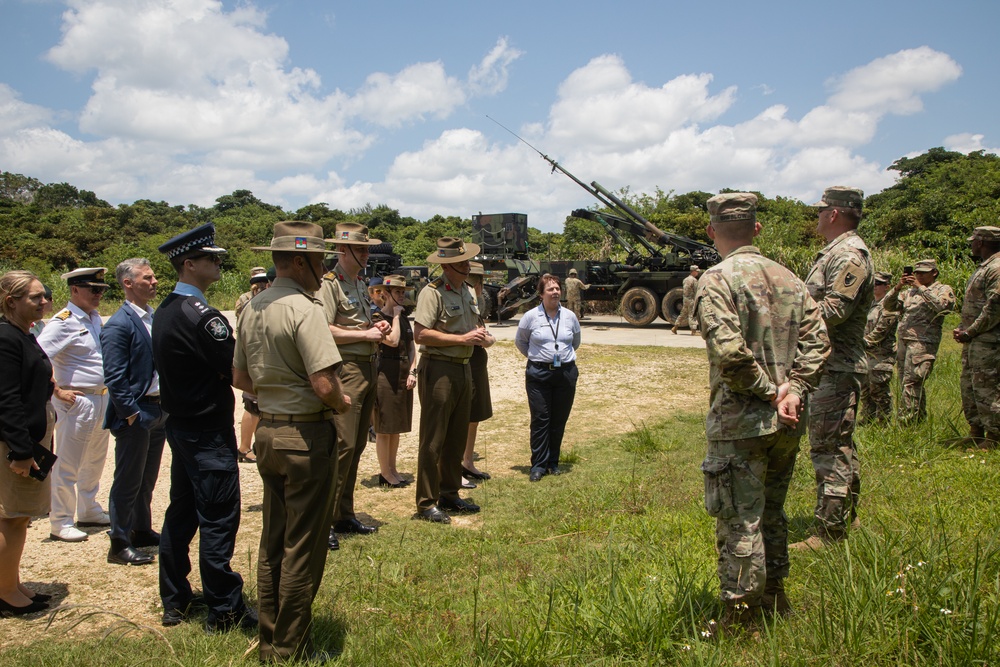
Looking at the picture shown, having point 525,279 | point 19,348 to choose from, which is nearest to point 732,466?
point 19,348

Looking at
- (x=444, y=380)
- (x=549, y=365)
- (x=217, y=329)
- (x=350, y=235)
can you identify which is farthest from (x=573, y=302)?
(x=217, y=329)

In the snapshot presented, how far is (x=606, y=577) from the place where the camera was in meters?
3.43

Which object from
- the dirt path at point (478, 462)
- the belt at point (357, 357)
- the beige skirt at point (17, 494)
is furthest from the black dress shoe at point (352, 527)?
the beige skirt at point (17, 494)

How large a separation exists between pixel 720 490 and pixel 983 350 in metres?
4.27

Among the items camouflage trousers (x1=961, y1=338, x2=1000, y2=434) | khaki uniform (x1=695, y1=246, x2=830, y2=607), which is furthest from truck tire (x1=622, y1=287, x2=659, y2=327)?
khaki uniform (x1=695, y1=246, x2=830, y2=607)

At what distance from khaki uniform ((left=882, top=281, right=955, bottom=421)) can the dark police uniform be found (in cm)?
589

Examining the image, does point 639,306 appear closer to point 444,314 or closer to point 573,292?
point 573,292

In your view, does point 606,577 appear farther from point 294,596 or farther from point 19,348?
point 19,348

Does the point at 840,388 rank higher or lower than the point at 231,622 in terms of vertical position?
higher

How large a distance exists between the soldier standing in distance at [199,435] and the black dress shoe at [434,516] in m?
1.56

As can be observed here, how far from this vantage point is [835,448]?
3.91m

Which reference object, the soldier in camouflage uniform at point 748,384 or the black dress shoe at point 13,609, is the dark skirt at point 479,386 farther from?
the black dress shoe at point 13,609

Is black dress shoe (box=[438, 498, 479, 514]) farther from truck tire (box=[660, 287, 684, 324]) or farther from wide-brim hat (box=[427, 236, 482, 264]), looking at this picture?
truck tire (box=[660, 287, 684, 324])

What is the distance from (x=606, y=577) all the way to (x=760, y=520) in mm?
896
